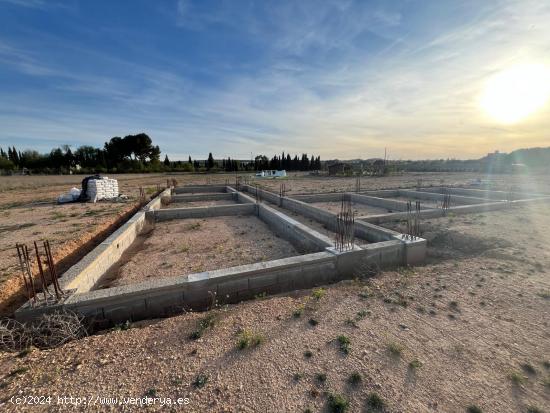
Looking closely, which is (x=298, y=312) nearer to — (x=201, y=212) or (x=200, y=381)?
(x=200, y=381)

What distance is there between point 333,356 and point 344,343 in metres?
0.22

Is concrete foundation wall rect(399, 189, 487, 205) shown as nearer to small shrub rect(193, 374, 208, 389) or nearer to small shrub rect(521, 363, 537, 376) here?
small shrub rect(521, 363, 537, 376)

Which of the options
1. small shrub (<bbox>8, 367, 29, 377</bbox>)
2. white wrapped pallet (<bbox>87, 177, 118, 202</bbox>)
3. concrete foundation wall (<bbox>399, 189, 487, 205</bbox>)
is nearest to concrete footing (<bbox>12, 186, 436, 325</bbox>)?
small shrub (<bbox>8, 367, 29, 377</bbox>)

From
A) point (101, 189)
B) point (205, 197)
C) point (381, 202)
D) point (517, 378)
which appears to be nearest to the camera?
point (517, 378)

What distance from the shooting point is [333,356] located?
2.39 metres

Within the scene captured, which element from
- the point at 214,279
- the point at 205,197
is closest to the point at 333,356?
the point at 214,279

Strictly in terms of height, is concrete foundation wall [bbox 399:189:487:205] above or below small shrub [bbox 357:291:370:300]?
above

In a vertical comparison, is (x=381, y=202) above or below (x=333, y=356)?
above

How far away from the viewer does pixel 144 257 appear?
5320mm

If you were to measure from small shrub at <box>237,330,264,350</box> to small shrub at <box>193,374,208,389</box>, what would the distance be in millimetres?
429

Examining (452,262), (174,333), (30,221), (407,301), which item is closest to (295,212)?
(452,262)

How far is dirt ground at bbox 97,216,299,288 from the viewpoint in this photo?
4.59m

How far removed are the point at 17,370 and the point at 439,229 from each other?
7937 mm

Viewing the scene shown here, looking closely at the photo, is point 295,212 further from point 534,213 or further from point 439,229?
point 534,213
